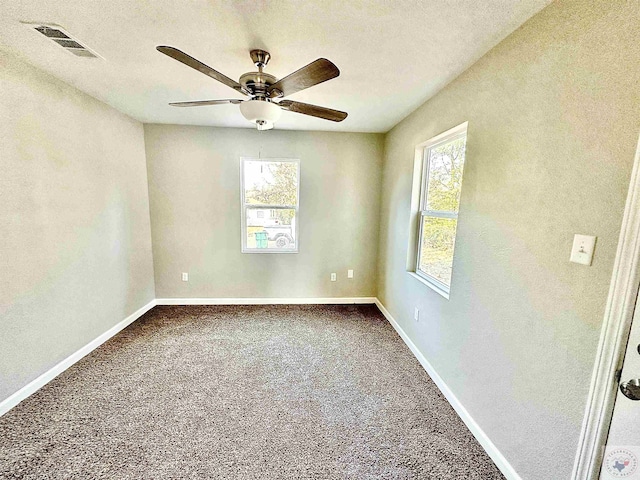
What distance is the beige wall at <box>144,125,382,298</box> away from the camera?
11.3ft

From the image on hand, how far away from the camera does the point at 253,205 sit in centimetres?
362

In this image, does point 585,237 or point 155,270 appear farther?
point 155,270

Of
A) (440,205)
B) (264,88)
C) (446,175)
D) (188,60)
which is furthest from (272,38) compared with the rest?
(440,205)

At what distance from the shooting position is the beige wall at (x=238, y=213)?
345 centimetres

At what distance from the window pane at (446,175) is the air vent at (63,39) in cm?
274

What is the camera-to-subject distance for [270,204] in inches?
143

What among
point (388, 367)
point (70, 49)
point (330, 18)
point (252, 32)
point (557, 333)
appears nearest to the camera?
point (557, 333)

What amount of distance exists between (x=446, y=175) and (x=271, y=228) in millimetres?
2310

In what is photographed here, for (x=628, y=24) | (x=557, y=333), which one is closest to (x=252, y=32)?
(x=628, y=24)

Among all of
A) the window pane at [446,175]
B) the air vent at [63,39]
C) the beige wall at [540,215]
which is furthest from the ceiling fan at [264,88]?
the window pane at [446,175]

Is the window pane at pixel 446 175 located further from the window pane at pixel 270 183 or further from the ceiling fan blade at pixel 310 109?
the window pane at pixel 270 183

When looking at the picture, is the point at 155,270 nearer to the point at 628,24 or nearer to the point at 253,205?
the point at 253,205

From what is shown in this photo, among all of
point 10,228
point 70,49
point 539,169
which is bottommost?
point 10,228

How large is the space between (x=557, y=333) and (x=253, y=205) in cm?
327
